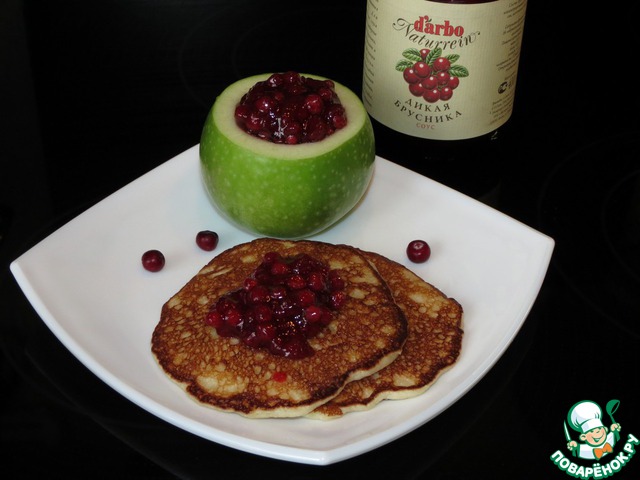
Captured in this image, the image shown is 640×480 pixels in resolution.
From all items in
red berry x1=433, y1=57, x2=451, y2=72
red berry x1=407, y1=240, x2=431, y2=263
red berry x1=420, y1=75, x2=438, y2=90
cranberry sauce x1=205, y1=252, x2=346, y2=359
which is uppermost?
red berry x1=433, y1=57, x2=451, y2=72

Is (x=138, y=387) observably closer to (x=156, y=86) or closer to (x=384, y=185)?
(x=384, y=185)

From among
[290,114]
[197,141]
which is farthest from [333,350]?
[197,141]

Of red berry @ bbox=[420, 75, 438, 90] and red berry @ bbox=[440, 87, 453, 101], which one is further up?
red berry @ bbox=[420, 75, 438, 90]

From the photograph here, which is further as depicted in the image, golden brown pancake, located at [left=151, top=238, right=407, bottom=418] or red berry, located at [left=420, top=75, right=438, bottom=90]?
red berry, located at [left=420, top=75, right=438, bottom=90]

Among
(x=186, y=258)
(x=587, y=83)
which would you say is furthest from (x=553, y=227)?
(x=186, y=258)

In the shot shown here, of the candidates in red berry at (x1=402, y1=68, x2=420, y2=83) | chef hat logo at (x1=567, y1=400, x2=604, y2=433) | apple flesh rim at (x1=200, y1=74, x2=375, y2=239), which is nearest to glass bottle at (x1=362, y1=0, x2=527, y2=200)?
red berry at (x1=402, y1=68, x2=420, y2=83)

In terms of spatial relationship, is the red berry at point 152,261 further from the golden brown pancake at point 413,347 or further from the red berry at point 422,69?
the red berry at point 422,69

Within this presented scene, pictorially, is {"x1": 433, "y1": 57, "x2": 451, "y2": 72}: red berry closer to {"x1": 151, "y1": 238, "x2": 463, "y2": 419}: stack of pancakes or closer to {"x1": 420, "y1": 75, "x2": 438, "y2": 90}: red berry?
{"x1": 420, "y1": 75, "x2": 438, "y2": 90}: red berry
